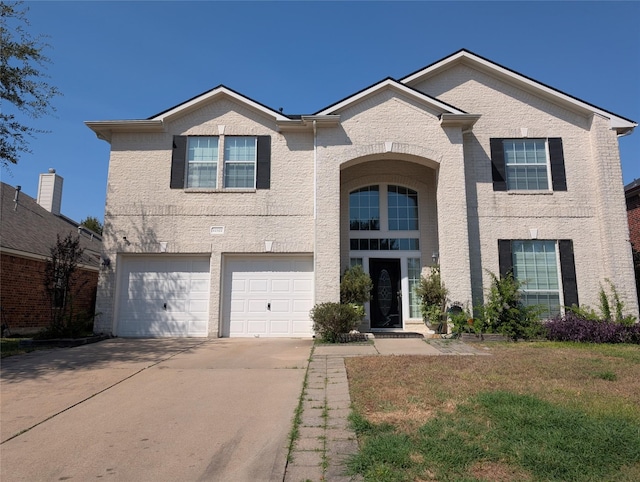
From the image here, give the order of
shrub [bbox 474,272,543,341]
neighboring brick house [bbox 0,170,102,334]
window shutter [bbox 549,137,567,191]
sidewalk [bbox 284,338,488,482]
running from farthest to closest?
neighboring brick house [bbox 0,170,102,334] → window shutter [bbox 549,137,567,191] → shrub [bbox 474,272,543,341] → sidewalk [bbox 284,338,488,482]

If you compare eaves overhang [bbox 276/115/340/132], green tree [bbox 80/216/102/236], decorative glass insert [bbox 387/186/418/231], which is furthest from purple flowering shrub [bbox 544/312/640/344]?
green tree [bbox 80/216/102/236]

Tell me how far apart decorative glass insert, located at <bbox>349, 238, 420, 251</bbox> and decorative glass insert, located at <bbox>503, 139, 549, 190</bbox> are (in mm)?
3196

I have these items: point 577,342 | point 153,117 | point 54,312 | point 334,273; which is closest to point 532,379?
point 577,342

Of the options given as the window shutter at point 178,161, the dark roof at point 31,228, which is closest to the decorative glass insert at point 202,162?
the window shutter at point 178,161

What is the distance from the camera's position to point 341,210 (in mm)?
12859

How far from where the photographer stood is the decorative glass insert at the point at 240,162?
1234 cm

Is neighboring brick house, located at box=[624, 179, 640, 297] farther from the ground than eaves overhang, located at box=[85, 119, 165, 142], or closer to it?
closer to it

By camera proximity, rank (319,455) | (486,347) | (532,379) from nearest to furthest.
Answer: (319,455) → (532,379) → (486,347)

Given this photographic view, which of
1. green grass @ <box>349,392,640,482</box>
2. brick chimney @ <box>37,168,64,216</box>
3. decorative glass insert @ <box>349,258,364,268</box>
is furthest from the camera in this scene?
brick chimney @ <box>37,168,64,216</box>

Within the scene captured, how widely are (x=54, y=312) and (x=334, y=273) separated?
700cm

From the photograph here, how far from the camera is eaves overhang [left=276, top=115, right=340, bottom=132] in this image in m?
11.6

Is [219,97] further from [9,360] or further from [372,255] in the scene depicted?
[9,360]

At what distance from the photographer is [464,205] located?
37.9 ft

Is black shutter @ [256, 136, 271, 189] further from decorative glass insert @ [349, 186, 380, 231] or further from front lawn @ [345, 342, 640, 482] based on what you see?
front lawn @ [345, 342, 640, 482]
